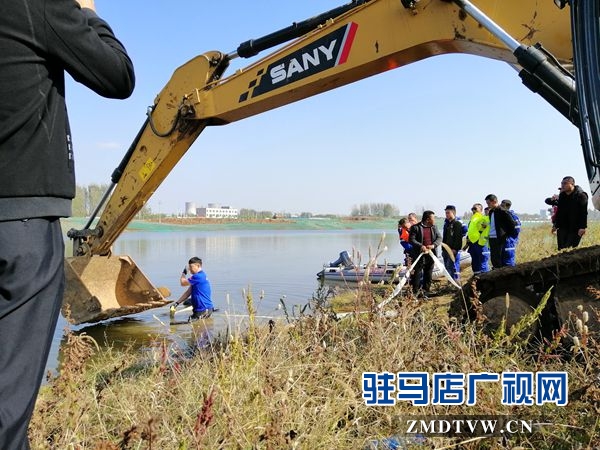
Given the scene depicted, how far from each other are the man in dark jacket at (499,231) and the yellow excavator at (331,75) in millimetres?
6112

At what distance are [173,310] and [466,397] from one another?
7.25 meters

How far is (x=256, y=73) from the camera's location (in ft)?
19.4

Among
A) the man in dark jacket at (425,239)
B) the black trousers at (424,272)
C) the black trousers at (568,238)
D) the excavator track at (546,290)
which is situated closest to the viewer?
the excavator track at (546,290)

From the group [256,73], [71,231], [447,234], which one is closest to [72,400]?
[256,73]

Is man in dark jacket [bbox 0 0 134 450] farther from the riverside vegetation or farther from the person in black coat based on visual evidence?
the person in black coat

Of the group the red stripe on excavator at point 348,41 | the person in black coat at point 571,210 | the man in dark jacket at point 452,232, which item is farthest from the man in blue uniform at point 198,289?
the person in black coat at point 571,210

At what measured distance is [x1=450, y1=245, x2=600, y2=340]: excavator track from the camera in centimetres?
463

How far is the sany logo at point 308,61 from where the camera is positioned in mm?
5172

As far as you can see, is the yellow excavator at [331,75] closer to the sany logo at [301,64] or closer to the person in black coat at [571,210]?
the sany logo at [301,64]

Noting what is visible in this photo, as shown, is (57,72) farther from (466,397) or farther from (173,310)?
(173,310)

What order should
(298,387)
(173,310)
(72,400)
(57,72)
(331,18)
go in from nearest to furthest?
(57,72) < (72,400) < (298,387) < (331,18) < (173,310)

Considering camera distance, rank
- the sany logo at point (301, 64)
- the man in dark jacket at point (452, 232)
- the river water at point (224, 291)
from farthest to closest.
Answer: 1. the man in dark jacket at point (452, 232)
2. the river water at point (224, 291)
3. the sany logo at point (301, 64)

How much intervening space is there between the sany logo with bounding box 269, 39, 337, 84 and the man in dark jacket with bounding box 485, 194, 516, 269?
725 cm

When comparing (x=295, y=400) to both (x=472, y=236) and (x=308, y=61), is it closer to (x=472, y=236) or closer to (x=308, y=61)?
(x=308, y=61)
